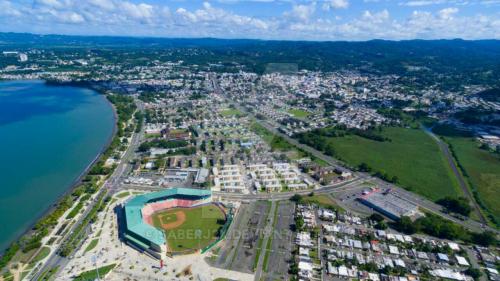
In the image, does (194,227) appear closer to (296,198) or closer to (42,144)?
(296,198)

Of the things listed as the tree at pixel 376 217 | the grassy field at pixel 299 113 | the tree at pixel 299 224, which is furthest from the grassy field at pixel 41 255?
the grassy field at pixel 299 113

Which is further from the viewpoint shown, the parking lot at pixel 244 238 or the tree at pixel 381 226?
the tree at pixel 381 226

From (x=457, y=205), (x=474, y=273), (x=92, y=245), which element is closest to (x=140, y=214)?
(x=92, y=245)

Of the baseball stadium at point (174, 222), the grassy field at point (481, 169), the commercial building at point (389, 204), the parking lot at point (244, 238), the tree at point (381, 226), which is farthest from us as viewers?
the grassy field at point (481, 169)

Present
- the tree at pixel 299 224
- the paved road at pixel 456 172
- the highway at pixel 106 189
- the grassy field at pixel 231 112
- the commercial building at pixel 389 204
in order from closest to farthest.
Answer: the highway at pixel 106 189, the tree at pixel 299 224, the commercial building at pixel 389 204, the paved road at pixel 456 172, the grassy field at pixel 231 112

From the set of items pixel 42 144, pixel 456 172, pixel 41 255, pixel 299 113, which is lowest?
pixel 41 255

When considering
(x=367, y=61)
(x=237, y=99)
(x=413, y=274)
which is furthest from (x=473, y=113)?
(x=367, y=61)

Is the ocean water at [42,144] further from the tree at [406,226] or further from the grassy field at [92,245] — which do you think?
the tree at [406,226]
